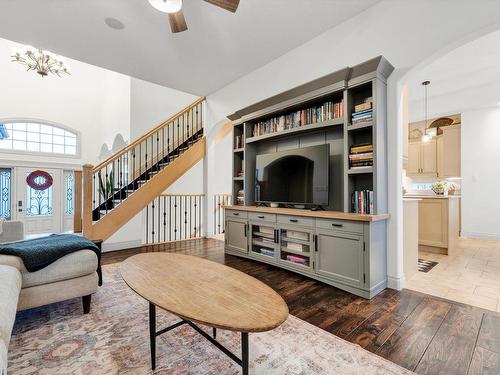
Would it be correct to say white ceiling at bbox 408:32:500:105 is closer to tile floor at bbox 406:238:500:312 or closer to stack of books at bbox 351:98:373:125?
→ stack of books at bbox 351:98:373:125

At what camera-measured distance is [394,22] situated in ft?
8.44

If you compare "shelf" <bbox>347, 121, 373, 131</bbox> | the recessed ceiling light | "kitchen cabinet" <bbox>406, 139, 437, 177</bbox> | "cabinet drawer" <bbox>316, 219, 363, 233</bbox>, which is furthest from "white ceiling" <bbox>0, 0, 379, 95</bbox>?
"kitchen cabinet" <bbox>406, 139, 437, 177</bbox>

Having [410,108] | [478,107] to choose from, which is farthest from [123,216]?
[478,107]

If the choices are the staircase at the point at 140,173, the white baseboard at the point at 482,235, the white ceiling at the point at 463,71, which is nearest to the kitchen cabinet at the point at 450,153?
the white ceiling at the point at 463,71

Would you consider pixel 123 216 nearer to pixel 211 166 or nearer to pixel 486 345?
pixel 211 166

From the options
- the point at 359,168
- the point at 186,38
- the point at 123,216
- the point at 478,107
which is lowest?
the point at 123,216

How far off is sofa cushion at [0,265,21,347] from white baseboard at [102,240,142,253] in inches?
105

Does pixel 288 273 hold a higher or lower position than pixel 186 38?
lower

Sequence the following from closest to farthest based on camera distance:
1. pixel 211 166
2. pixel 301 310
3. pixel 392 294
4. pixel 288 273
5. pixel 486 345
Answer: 1. pixel 486 345
2. pixel 301 310
3. pixel 392 294
4. pixel 288 273
5. pixel 211 166

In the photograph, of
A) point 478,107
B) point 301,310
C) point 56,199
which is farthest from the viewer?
point 56,199

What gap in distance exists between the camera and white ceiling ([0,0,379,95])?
2787mm

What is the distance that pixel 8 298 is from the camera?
1.36 metres

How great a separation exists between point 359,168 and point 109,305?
2.83 m

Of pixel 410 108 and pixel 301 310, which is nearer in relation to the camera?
pixel 301 310
